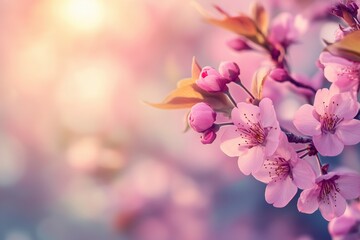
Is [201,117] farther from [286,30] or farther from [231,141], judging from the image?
[286,30]

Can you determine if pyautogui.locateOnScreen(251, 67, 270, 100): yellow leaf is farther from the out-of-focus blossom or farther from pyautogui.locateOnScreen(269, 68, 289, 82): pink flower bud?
the out-of-focus blossom

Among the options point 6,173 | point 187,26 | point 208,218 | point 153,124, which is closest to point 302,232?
point 208,218

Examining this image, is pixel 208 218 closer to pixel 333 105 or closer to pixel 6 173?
pixel 6 173

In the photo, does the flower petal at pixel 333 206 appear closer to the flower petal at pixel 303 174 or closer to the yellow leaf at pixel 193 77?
the flower petal at pixel 303 174

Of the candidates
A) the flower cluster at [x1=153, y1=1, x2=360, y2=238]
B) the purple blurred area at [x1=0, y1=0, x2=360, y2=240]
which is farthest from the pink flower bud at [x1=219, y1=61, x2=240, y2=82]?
the purple blurred area at [x1=0, y1=0, x2=360, y2=240]

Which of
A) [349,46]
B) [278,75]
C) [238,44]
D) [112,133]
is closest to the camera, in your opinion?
[349,46]

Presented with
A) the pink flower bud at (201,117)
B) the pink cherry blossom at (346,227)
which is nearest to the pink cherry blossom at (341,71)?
the pink flower bud at (201,117)

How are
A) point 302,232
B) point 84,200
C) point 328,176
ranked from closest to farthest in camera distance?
point 328,176
point 302,232
point 84,200

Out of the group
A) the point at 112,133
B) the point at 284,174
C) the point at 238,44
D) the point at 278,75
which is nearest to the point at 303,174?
the point at 284,174
